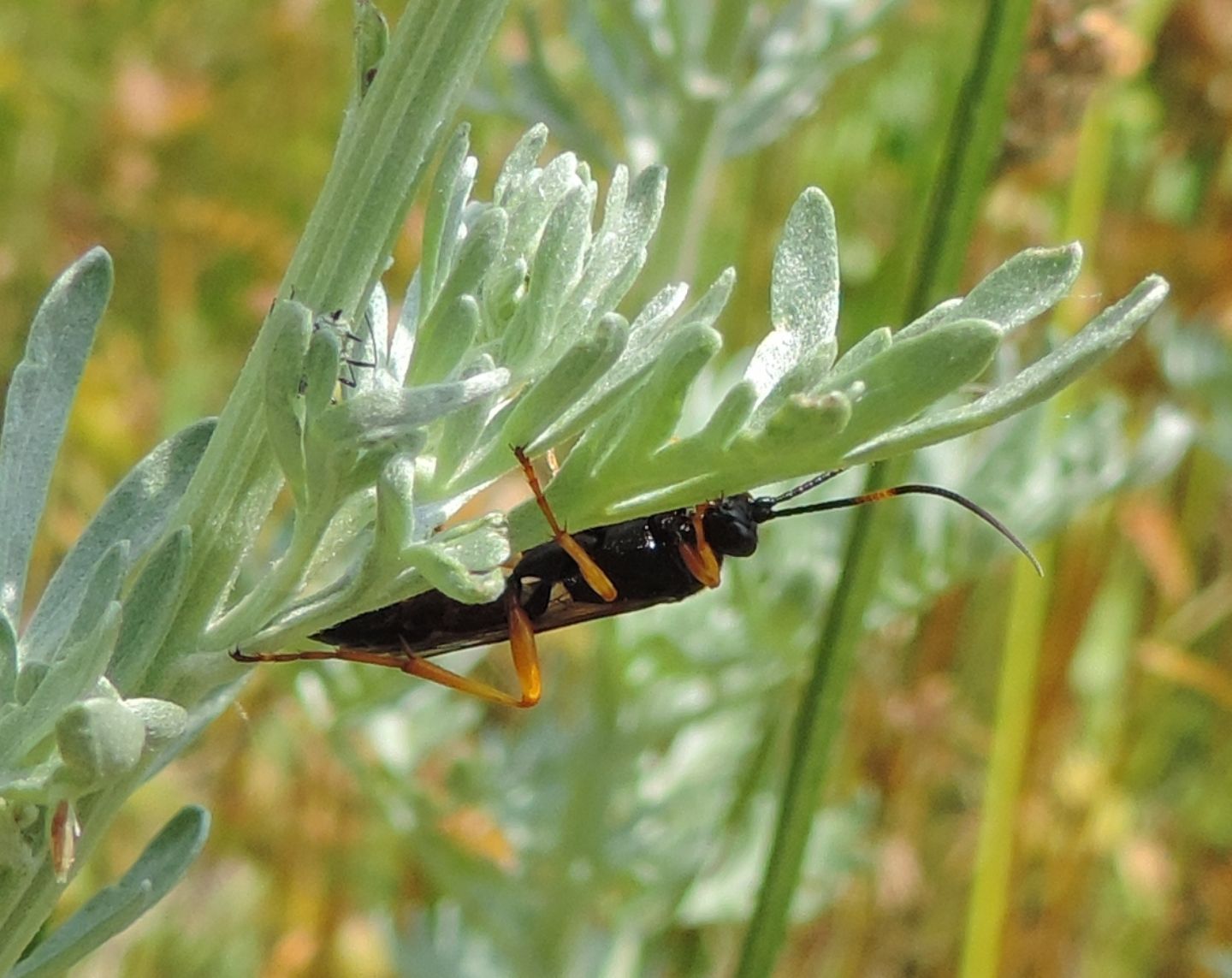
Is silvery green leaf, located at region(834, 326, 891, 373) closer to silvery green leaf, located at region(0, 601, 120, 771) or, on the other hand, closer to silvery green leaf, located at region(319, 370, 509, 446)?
silvery green leaf, located at region(319, 370, 509, 446)

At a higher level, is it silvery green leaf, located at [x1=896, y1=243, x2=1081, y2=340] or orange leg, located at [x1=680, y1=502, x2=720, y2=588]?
silvery green leaf, located at [x1=896, y1=243, x2=1081, y2=340]

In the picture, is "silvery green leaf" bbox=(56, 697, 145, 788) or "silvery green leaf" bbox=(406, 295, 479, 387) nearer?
"silvery green leaf" bbox=(56, 697, 145, 788)

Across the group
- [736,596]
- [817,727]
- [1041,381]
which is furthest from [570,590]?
[736,596]

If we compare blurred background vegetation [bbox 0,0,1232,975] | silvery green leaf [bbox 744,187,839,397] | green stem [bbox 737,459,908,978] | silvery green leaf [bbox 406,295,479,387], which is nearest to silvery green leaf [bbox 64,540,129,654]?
silvery green leaf [bbox 406,295,479,387]

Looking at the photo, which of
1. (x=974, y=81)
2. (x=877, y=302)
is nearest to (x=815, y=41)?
(x=877, y=302)

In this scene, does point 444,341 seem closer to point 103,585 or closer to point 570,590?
point 103,585
